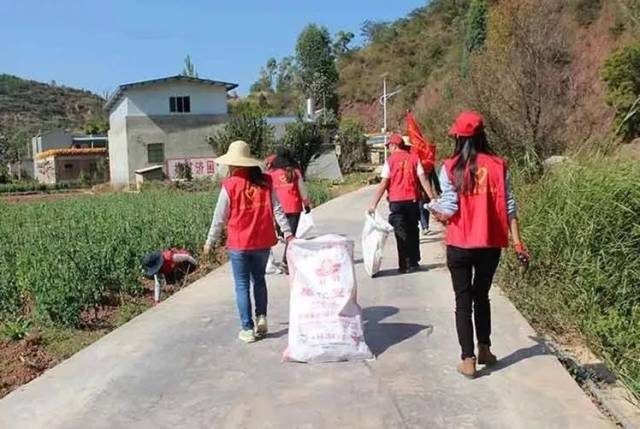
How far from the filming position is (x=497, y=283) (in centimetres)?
832

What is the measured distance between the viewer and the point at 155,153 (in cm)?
4328

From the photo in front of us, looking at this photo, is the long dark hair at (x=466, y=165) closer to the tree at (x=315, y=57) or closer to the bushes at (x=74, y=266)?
the bushes at (x=74, y=266)

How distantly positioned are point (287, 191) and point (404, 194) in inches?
56.9

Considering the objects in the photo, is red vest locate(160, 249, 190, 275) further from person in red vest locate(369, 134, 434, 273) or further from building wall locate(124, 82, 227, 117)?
building wall locate(124, 82, 227, 117)

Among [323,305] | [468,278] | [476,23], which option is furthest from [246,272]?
[476,23]

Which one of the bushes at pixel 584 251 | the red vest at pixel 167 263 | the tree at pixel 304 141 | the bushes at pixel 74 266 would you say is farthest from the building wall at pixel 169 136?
the bushes at pixel 584 251

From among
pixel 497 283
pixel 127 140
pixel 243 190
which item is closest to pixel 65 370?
pixel 243 190

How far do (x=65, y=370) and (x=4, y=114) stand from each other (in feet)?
414

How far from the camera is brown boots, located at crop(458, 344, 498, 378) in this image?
516cm

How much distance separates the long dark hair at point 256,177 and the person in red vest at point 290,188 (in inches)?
120

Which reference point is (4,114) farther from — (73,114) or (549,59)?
(549,59)

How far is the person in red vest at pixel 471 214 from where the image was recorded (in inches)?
199

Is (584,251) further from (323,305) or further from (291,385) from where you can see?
(291,385)

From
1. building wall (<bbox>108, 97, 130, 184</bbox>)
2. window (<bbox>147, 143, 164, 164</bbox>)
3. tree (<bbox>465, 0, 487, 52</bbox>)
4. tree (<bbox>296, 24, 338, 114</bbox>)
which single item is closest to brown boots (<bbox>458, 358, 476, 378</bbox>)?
window (<bbox>147, 143, 164, 164</bbox>)
